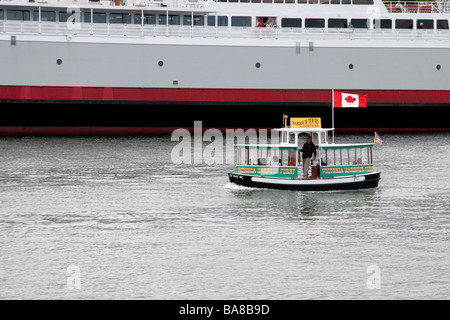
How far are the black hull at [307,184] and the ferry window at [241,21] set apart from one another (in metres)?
20.5

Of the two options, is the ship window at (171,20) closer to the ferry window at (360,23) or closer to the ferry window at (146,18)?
the ferry window at (146,18)

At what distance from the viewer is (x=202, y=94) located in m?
49.7

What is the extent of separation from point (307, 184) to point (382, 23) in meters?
24.0

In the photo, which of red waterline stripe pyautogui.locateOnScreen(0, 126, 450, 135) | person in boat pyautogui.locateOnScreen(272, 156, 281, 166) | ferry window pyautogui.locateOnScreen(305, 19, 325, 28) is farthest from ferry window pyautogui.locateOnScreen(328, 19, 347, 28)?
person in boat pyautogui.locateOnScreen(272, 156, 281, 166)

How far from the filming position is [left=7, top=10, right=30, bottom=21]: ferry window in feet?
159

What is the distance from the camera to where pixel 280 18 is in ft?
166

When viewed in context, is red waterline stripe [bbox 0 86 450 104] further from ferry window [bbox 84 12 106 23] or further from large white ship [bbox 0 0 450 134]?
ferry window [bbox 84 12 106 23]

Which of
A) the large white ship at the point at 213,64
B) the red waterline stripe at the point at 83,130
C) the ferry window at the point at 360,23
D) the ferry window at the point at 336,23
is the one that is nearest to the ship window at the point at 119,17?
the large white ship at the point at 213,64

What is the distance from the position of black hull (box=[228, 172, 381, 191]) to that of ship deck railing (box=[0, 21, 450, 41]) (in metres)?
19.7

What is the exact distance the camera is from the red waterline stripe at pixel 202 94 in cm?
4812
